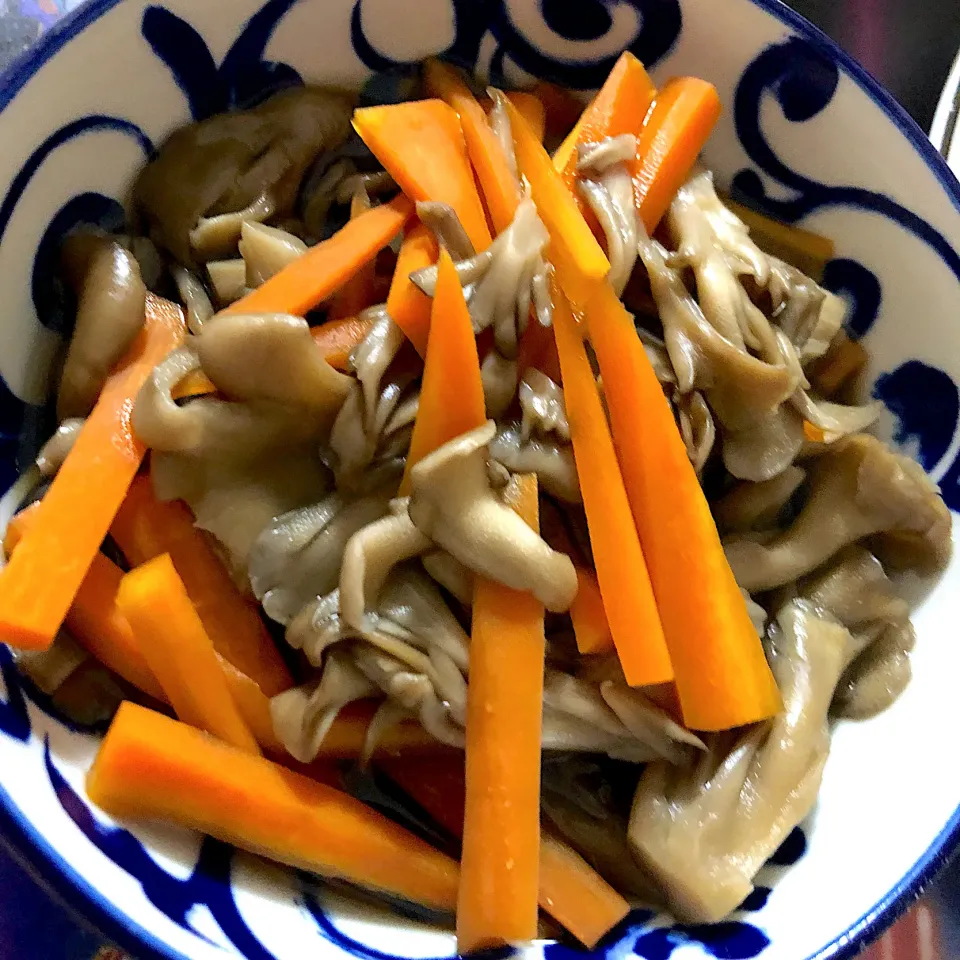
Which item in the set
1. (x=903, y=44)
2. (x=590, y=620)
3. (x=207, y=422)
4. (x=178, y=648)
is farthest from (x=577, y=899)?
(x=903, y=44)

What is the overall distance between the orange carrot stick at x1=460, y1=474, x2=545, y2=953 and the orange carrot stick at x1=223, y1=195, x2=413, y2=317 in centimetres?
40

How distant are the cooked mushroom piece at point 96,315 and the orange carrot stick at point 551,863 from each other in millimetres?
571

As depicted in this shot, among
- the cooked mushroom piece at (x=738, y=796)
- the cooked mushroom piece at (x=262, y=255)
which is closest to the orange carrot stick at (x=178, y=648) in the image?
the cooked mushroom piece at (x=262, y=255)

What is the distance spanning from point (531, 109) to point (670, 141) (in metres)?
0.20

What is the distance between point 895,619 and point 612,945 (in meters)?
0.56

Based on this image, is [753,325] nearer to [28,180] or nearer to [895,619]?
[895,619]

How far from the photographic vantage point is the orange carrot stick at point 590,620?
106 centimetres

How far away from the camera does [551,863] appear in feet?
3.54

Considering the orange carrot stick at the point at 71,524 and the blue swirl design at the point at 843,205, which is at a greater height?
the blue swirl design at the point at 843,205

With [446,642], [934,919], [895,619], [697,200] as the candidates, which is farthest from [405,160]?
[934,919]

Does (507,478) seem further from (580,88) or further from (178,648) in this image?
(580,88)

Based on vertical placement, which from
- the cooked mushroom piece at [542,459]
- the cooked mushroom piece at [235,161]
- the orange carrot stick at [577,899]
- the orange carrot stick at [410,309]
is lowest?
the orange carrot stick at [577,899]

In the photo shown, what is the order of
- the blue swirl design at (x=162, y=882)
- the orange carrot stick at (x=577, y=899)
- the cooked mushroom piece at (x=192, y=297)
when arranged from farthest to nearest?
the cooked mushroom piece at (x=192, y=297) → the orange carrot stick at (x=577, y=899) → the blue swirl design at (x=162, y=882)

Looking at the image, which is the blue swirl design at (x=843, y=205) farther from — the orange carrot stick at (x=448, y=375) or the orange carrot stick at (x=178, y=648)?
the orange carrot stick at (x=178, y=648)
